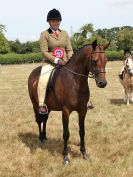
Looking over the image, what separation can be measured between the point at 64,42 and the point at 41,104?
1.44m

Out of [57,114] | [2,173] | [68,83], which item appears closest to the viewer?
[2,173]

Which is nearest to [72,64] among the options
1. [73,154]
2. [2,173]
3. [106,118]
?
[73,154]

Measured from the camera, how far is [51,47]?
8.09 meters

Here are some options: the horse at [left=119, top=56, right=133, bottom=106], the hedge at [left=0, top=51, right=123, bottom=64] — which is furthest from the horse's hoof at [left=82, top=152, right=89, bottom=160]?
the hedge at [left=0, top=51, right=123, bottom=64]

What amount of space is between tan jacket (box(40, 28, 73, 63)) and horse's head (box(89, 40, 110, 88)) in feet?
4.33

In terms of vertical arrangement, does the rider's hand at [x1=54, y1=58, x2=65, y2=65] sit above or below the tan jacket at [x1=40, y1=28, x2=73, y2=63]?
below

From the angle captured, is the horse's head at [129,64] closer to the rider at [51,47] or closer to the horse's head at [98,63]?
the rider at [51,47]

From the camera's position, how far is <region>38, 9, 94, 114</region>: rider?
793 cm

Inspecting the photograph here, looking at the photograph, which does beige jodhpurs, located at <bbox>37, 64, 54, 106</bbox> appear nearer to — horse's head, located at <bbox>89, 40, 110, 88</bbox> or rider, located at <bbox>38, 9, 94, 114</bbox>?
rider, located at <bbox>38, 9, 94, 114</bbox>

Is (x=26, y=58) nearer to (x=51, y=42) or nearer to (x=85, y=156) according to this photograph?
(x=51, y=42)

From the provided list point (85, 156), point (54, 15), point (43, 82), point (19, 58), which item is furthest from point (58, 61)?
point (19, 58)

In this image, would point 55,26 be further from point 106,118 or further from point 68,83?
point 106,118

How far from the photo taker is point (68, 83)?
742 centimetres

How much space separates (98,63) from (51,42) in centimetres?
164
